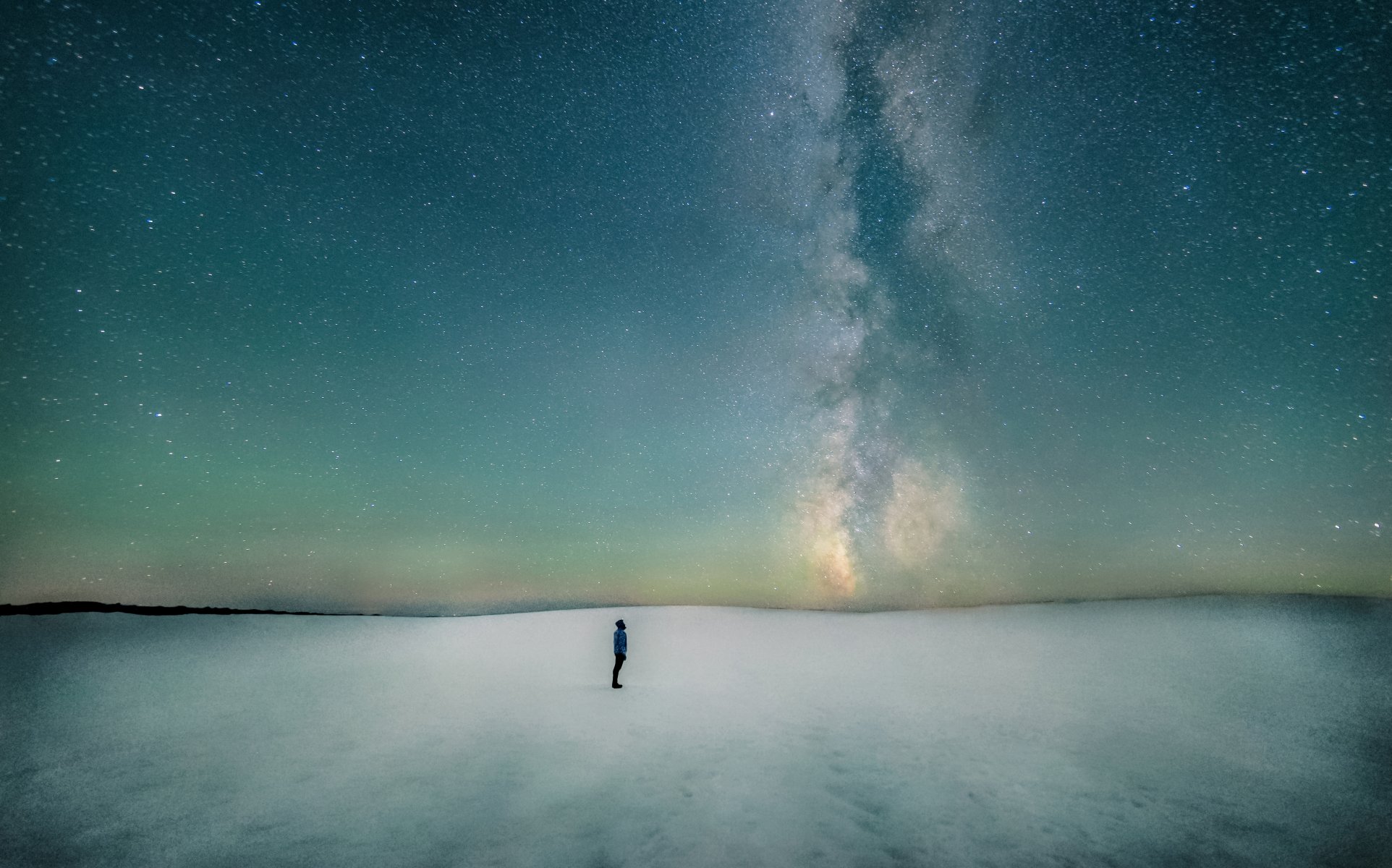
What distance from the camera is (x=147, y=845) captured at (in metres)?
5.17

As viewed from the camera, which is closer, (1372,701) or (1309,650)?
(1372,701)

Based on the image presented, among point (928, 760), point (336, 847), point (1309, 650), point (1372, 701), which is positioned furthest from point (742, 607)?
point (336, 847)

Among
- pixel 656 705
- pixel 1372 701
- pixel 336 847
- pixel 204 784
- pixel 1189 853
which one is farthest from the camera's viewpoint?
pixel 1372 701

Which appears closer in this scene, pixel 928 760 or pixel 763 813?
pixel 763 813

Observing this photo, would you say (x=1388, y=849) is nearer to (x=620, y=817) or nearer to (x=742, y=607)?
(x=620, y=817)

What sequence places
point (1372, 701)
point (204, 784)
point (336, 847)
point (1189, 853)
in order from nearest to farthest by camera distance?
point (336, 847) → point (1189, 853) → point (204, 784) → point (1372, 701)

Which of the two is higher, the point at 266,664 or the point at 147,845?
the point at 147,845

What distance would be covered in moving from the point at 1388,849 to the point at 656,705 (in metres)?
10.8

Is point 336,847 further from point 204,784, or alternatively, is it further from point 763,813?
point 763,813

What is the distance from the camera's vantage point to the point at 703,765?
25.4 ft

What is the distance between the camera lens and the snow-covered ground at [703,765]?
5.36m

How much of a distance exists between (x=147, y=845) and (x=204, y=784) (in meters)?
2.27

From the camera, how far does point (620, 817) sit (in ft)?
18.9

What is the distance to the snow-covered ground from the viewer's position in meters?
5.36
